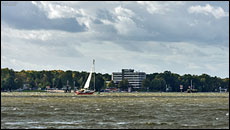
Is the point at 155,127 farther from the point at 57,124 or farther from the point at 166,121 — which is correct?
the point at 57,124

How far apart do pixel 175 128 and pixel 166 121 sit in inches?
337

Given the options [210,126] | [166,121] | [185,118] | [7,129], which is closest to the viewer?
[7,129]

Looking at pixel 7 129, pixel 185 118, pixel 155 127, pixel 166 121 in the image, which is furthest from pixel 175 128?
pixel 7 129

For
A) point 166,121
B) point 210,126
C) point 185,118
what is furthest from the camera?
point 185,118

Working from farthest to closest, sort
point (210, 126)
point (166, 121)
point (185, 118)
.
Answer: point (185, 118) < point (166, 121) < point (210, 126)

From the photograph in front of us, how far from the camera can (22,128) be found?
59.0 metres

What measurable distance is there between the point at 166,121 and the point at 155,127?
7.61 meters

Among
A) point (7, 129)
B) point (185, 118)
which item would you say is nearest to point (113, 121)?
point (185, 118)

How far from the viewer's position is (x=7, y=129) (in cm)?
5756

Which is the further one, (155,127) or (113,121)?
(113,121)

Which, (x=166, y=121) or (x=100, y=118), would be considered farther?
(x=100, y=118)

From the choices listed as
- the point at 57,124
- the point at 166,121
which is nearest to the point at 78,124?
the point at 57,124

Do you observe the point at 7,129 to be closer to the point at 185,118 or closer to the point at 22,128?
the point at 22,128

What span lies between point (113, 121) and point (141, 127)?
26.8 ft
